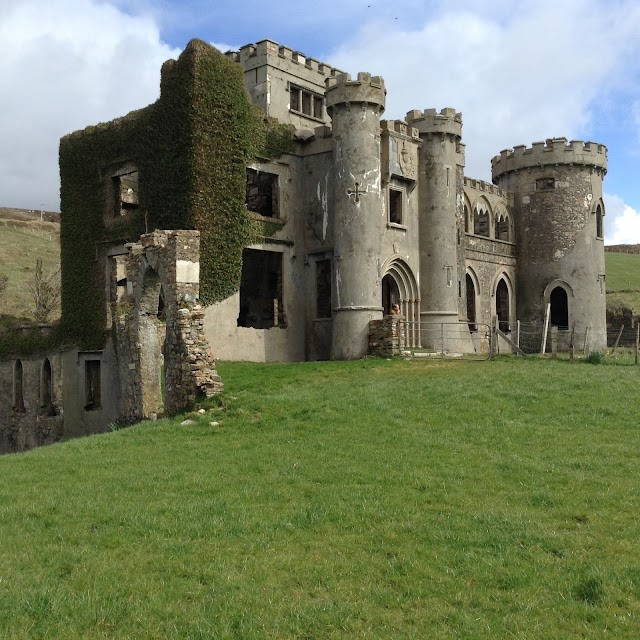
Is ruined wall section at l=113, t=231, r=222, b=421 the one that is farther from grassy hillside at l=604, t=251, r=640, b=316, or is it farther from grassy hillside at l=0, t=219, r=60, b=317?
grassy hillside at l=604, t=251, r=640, b=316

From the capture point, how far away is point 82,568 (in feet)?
25.6

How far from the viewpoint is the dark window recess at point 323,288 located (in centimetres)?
2802

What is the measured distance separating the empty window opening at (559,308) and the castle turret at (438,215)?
11404 mm

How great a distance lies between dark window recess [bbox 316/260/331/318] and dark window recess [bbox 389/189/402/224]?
345cm

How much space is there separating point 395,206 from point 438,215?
1.81 metres

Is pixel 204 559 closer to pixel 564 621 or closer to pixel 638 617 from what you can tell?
pixel 564 621

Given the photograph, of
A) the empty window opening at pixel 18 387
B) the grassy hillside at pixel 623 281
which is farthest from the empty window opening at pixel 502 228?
the empty window opening at pixel 18 387

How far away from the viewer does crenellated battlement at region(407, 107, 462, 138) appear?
3033 cm

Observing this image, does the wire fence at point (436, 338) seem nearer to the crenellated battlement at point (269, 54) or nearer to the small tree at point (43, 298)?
the crenellated battlement at point (269, 54)

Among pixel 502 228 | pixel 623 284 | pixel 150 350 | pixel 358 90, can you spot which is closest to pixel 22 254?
pixel 502 228

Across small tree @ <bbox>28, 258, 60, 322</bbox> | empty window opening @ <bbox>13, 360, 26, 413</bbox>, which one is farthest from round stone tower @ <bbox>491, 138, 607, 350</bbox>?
small tree @ <bbox>28, 258, 60, 322</bbox>

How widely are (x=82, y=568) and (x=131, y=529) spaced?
47.4 inches

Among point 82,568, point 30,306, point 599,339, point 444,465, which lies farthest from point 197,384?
point 30,306

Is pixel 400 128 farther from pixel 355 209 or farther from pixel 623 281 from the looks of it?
pixel 623 281
